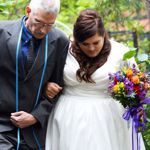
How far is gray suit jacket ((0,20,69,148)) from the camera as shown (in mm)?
4555

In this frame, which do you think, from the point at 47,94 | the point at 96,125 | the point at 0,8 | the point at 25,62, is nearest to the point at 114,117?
the point at 96,125

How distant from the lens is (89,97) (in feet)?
15.7

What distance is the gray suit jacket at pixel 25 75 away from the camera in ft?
14.9

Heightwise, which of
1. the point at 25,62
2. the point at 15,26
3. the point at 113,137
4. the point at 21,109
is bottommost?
the point at 113,137

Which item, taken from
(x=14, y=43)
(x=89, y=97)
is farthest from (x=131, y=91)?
(x=14, y=43)

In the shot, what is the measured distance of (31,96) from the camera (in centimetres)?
469

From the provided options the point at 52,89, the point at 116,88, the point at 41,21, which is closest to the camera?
the point at 41,21

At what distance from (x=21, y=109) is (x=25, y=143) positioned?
1.04ft

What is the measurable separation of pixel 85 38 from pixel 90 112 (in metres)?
0.68

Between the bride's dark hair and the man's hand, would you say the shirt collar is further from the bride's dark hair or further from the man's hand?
the man's hand

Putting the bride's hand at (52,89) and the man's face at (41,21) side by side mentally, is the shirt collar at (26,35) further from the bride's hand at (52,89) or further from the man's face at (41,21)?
the bride's hand at (52,89)

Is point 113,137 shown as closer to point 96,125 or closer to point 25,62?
point 96,125

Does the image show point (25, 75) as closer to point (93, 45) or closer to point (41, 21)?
point (41, 21)

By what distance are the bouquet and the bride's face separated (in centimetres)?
25
